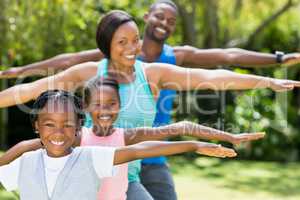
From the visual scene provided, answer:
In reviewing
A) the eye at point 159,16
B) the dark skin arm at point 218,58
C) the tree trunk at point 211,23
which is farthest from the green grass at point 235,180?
the eye at point 159,16

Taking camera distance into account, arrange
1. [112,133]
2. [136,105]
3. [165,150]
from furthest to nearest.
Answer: [136,105], [112,133], [165,150]

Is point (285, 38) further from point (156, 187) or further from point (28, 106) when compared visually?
point (156, 187)

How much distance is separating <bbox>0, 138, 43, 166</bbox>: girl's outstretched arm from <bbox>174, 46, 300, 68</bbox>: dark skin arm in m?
1.50

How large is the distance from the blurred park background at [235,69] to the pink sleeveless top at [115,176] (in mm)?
4412

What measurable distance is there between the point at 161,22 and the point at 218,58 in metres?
0.48

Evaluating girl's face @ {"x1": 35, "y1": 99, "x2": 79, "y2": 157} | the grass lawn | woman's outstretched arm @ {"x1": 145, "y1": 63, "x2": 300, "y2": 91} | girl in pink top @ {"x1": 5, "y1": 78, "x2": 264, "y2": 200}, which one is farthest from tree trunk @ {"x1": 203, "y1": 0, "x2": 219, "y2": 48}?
girl's face @ {"x1": 35, "y1": 99, "x2": 79, "y2": 157}

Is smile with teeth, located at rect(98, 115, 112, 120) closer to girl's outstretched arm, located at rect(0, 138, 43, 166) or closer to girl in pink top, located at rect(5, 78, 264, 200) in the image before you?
girl in pink top, located at rect(5, 78, 264, 200)

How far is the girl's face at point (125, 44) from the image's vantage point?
3.84 meters

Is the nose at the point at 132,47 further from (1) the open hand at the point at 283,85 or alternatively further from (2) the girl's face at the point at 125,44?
(1) the open hand at the point at 283,85

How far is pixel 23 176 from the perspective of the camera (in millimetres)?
3049

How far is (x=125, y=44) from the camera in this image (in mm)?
3861

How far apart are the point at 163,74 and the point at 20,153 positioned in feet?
3.36

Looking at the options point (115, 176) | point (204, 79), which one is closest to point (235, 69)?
point (204, 79)

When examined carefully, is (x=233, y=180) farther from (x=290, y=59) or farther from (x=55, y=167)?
(x=55, y=167)
